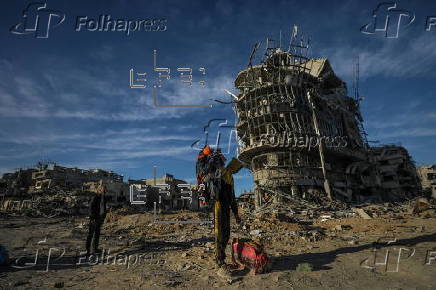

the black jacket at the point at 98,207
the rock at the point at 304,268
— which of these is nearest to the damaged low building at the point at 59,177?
the black jacket at the point at 98,207

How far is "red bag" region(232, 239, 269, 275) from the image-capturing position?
15.1 ft

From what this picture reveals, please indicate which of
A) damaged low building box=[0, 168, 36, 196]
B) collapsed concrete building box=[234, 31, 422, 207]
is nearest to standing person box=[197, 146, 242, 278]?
collapsed concrete building box=[234, 31, 422, 207]

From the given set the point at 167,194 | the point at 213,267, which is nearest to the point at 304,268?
the point at 213,267

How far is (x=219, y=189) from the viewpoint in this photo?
5211 mm

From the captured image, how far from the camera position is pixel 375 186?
3919 cm

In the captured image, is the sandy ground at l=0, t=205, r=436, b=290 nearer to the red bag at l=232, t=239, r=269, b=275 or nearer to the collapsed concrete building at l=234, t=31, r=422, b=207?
the red bag at l=232, t=239, r=269, b=275

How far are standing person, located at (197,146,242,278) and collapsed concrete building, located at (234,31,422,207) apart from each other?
2174 cm

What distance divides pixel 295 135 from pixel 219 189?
2727 cm

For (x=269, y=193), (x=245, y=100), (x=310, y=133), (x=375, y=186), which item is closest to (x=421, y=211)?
(x=269, y=193)

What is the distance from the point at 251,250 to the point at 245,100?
31.0 meters

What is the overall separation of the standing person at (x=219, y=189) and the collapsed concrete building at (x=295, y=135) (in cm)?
2174

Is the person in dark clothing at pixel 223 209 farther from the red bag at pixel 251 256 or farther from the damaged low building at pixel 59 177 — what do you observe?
the damaged low building at pixel 59 177

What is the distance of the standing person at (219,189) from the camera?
16.7 ft

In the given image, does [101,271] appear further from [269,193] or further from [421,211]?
[269,193]
